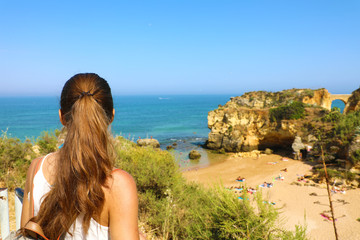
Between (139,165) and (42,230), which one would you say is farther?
(139,165)

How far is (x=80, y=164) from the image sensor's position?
1.22 meters

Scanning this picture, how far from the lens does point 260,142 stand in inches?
973

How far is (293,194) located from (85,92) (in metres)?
13.6

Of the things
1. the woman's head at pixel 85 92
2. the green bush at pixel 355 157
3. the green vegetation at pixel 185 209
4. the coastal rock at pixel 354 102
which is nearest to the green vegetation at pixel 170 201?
the green vegetation at pixel 185 209

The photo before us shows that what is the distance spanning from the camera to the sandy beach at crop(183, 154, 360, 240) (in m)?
8.74

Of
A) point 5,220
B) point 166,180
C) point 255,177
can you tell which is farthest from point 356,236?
point 5,220

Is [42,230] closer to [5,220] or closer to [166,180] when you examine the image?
[5,220]

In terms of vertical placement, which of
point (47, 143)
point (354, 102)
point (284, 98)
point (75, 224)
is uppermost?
point (75, 224)

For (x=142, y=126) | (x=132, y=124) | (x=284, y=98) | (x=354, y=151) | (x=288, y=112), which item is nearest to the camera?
(x=354, y=151)

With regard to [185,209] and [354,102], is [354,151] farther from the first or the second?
[185,209]

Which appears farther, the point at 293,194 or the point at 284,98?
the point at 284,98

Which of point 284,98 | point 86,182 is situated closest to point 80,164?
point 86,182

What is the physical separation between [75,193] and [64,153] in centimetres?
22

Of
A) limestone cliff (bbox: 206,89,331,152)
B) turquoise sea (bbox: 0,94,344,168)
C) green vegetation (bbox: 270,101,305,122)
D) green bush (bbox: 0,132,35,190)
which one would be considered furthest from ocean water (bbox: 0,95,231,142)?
green vegetation (bbox: 270,101,305,122)
